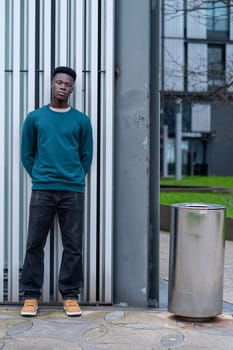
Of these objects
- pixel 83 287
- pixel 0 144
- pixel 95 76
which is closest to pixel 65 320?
pixel 83 287

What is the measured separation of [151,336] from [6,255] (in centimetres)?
167

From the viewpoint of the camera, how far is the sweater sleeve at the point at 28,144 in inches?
213

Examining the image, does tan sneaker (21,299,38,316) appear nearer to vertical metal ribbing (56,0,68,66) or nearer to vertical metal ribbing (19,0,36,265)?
vertical metal ribbing (19,0,36,265)

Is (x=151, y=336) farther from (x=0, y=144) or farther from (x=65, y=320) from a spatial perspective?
(x=0, y=144)

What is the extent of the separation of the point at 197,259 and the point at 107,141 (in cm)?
140

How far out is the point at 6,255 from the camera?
581cm

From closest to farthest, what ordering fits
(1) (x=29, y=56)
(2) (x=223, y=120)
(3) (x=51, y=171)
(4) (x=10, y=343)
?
(4) (x=10, y=343) → (3) (x=51, y=171) → (1) (x=29, y=56) → (2) (x=223, y=120)

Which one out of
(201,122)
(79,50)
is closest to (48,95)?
(79,50)

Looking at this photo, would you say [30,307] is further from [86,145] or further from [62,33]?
[62,33]

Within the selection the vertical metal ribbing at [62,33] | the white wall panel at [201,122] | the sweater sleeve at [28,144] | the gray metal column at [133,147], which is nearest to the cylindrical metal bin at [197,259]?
the gray metal column at [133,147]

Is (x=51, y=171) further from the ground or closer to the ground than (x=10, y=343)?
further from the ground

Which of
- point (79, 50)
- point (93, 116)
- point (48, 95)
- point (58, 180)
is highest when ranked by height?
point (79, 50)

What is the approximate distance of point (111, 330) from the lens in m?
5.09

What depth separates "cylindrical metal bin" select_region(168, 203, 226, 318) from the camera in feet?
17.2
